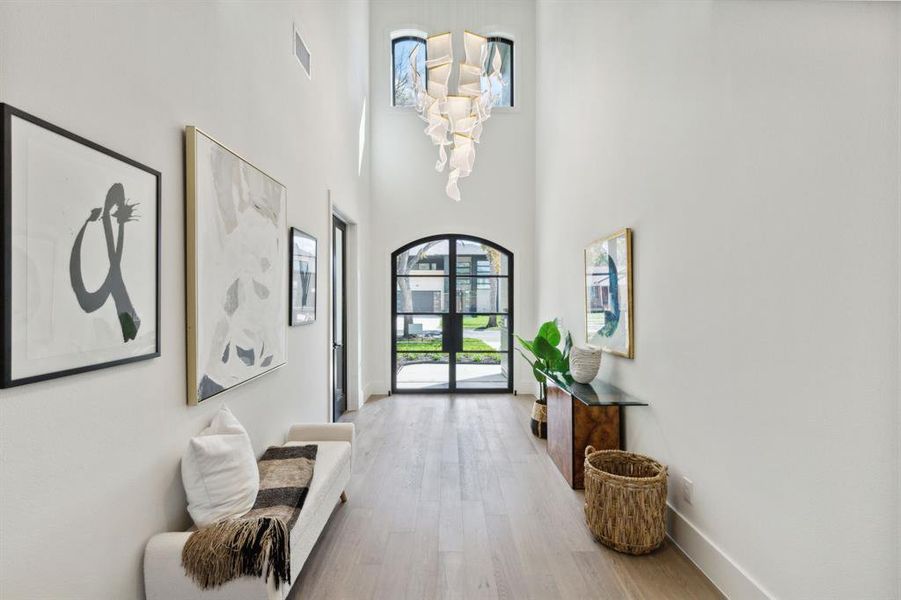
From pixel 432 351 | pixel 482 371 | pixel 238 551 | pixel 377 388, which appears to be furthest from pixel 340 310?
pixel 238 551

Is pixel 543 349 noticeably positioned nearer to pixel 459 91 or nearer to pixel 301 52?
pixel 459 91

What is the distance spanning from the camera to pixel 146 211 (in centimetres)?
169

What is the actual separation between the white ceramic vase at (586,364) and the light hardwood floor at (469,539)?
2.59 feet

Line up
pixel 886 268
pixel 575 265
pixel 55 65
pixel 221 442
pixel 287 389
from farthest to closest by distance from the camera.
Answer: pixel 575 265 → pixel 287 389 → pixel 221 442 → pixel 886 268 → pixel 55 65

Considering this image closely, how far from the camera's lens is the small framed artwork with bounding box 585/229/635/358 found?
130 inches

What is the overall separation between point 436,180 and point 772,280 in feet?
17.4

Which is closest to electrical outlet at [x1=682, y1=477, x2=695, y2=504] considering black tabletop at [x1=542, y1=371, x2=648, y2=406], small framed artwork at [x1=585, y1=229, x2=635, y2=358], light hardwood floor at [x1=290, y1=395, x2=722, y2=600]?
light hardwood floor at [x1=290, y1=395, x2=722, y2=600]

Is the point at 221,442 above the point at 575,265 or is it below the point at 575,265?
below

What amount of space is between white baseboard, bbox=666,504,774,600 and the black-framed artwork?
103 inches

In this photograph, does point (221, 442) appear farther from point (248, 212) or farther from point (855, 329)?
point (855, 329)

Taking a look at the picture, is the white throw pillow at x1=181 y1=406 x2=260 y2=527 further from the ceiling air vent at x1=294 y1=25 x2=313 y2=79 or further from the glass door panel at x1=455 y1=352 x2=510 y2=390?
the glass door panel at x1=455 y1=352 x2=510 y2=390

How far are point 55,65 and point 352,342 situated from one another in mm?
4644

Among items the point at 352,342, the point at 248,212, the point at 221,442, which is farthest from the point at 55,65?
the point at 352,342

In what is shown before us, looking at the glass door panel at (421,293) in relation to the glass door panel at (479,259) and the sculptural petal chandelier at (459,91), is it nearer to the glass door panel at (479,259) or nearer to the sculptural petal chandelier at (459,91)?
the glass door panel at (479,259)
